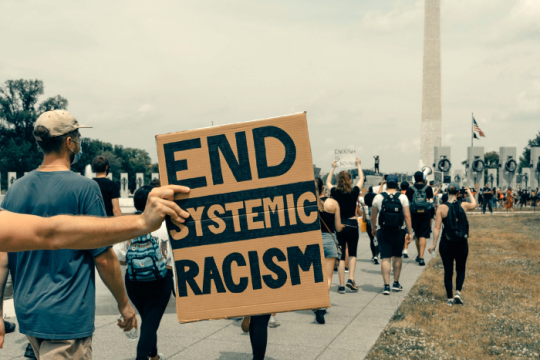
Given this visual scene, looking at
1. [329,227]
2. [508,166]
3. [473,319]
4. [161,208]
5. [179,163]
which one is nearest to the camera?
[161,208]

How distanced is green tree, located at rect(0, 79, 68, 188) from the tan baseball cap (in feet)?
254

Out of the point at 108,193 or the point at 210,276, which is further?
the point at 108,193

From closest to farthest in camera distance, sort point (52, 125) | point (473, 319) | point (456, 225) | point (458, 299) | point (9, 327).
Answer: point (52, 125) < point (9, 327) < point (473, 319) < point (456, 225) < point (458, 299)

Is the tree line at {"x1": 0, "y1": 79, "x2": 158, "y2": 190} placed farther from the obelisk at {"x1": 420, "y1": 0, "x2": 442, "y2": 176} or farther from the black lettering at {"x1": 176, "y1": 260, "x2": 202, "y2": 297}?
the black lettering at {"x1": 176, "y1": 260, "x2": 202, "y2": 297}

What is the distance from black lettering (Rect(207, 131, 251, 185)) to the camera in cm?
251

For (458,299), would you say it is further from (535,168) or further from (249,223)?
(535,168)

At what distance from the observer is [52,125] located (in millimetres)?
2730

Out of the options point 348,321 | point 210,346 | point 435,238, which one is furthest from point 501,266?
point 210,346

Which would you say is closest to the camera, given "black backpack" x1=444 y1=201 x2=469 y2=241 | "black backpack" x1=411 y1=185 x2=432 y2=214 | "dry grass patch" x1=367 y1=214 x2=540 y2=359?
"dry grass patch" x1=367 y1=214 x2=540 y2=359

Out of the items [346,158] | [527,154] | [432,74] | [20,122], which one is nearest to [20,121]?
[20,122]

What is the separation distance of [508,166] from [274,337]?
49.3 m

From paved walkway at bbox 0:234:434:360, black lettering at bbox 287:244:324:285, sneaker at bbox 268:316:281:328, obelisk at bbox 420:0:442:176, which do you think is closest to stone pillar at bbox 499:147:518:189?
obelisk at bbox 420:0:442:176

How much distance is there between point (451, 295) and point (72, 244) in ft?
22.1

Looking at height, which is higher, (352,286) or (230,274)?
(230,274)
